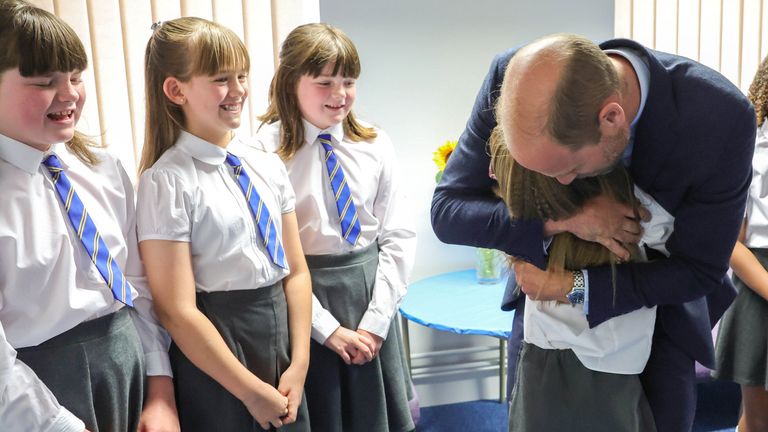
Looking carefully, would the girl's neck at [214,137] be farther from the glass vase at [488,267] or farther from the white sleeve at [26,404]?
the glass vase at [488,267]

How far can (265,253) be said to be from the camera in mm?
1712

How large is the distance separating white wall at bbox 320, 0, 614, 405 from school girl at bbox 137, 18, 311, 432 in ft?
4.53

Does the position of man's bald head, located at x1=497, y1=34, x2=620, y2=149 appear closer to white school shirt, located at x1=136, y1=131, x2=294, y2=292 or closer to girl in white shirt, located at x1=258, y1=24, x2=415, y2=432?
white school shirt, located at x1=136, y1=131, x2=294, y2=292

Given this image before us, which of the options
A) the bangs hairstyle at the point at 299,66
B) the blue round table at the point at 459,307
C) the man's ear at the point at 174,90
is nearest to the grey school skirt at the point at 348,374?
the bangs hairstyle at the point at 299,66

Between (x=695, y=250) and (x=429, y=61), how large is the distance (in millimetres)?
2047

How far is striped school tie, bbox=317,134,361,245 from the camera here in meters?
1.96

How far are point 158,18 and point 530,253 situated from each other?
1.75 m

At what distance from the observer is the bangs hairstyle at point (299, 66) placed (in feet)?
6.46

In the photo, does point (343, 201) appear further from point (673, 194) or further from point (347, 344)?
point (673, 194)

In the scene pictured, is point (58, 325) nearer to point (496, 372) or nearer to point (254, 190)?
point (254, 190)

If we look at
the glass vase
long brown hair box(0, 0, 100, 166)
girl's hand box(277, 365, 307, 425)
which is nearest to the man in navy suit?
girl's hand box(277, 365, 307, 425)

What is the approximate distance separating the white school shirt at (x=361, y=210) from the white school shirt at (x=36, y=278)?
61cm

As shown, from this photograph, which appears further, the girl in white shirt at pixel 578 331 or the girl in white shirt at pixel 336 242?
the girl in white shirt at pixel 336 242

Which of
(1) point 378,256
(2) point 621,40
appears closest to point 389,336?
(1) point 378,256
